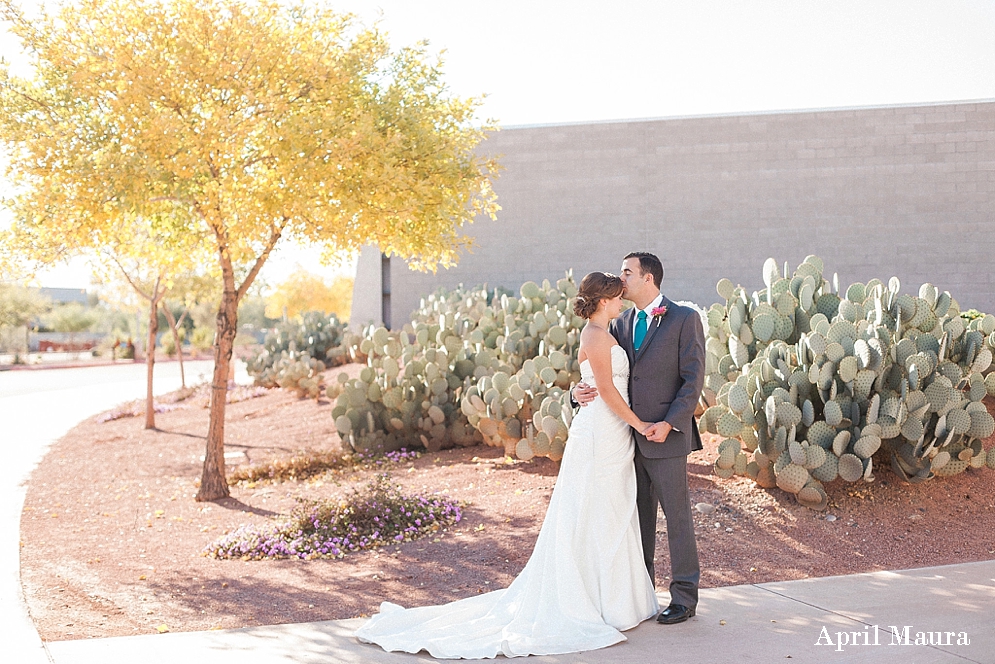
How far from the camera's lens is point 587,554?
5117 millimetres

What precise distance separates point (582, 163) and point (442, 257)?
1031 centimetres

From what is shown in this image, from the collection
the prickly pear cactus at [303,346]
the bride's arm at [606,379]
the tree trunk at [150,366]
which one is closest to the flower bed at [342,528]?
the bride's arm at [606,379]

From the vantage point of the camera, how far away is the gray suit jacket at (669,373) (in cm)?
520

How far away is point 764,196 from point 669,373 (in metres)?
15.3

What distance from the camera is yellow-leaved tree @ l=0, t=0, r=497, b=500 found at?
8.59 m

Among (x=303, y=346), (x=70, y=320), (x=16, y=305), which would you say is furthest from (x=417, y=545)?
(x=70, y=320)

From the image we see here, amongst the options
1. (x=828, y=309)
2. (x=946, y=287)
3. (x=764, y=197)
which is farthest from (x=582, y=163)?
(x=828, y=309)

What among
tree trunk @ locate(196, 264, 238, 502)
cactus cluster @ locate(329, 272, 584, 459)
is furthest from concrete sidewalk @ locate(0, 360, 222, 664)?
cactus cluster @ locate(329, 272, 584, 459)

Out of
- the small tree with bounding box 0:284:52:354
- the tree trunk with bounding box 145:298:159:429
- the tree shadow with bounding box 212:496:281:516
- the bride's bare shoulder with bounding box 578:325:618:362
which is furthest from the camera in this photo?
the small tree with bounding box 0:284:52:354

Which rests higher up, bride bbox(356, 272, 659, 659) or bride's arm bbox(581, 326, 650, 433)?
bride's arm bbox(581, 326, 650, 433)

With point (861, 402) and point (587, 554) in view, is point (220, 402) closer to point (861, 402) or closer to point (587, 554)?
point (587, 554)

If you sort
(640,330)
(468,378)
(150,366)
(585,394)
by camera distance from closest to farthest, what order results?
1. (585,394)
2. (640,330)
3. (468,378)
4. (150,366)

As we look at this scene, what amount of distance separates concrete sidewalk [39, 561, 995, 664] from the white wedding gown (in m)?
0.17

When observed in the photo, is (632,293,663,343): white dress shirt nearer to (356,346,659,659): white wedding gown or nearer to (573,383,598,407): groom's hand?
(356,346,659,659): white wedding gown
